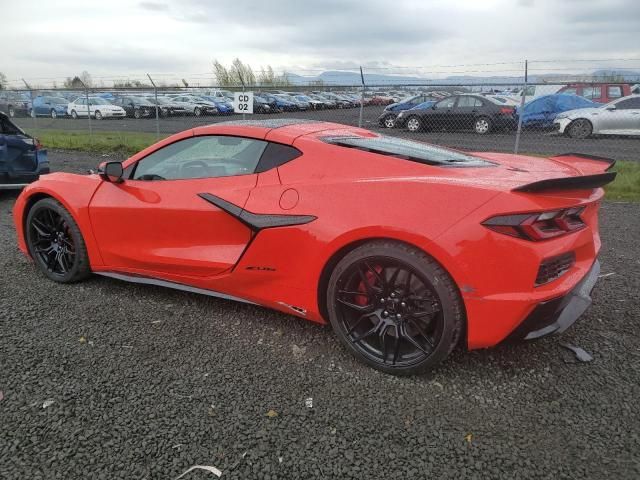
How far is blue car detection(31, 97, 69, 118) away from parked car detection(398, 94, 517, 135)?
1686 cm

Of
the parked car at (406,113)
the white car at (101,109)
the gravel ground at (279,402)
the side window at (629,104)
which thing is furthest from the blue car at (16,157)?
the white car at (101,109)

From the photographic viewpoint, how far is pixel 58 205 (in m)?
3.69

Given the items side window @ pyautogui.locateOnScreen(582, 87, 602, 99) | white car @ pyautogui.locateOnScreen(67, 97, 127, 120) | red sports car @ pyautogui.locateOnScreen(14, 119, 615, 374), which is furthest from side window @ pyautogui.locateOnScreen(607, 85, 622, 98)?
white car @ pyautogui.locateOnScreen(67, 97, 127, 120)

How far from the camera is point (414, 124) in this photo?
50.5 ft

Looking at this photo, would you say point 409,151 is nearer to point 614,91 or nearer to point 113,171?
point 113,171

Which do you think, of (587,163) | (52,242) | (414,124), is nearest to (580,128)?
(414,124)

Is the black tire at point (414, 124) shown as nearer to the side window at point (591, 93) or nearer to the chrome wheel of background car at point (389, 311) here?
→ the side window at point (591, 93)

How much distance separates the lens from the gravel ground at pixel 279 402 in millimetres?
1988

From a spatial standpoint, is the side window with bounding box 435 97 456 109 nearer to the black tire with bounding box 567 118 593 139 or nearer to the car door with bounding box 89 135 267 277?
the black tire with bounding box 567 118 593 139

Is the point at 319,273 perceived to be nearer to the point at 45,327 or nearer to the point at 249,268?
the point at 249,268

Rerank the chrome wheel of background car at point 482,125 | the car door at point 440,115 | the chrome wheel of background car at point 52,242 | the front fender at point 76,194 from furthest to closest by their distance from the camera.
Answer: the car door at point 440,115 < the chrome wheel of background car at point 482,125 < the chrome wheel of background car at point 52,242 < the front fender at point 76,194

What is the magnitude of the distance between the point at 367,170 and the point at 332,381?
3.69 feet

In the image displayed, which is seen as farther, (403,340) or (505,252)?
(403,340)

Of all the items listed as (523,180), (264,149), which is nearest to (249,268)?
(264,149)
